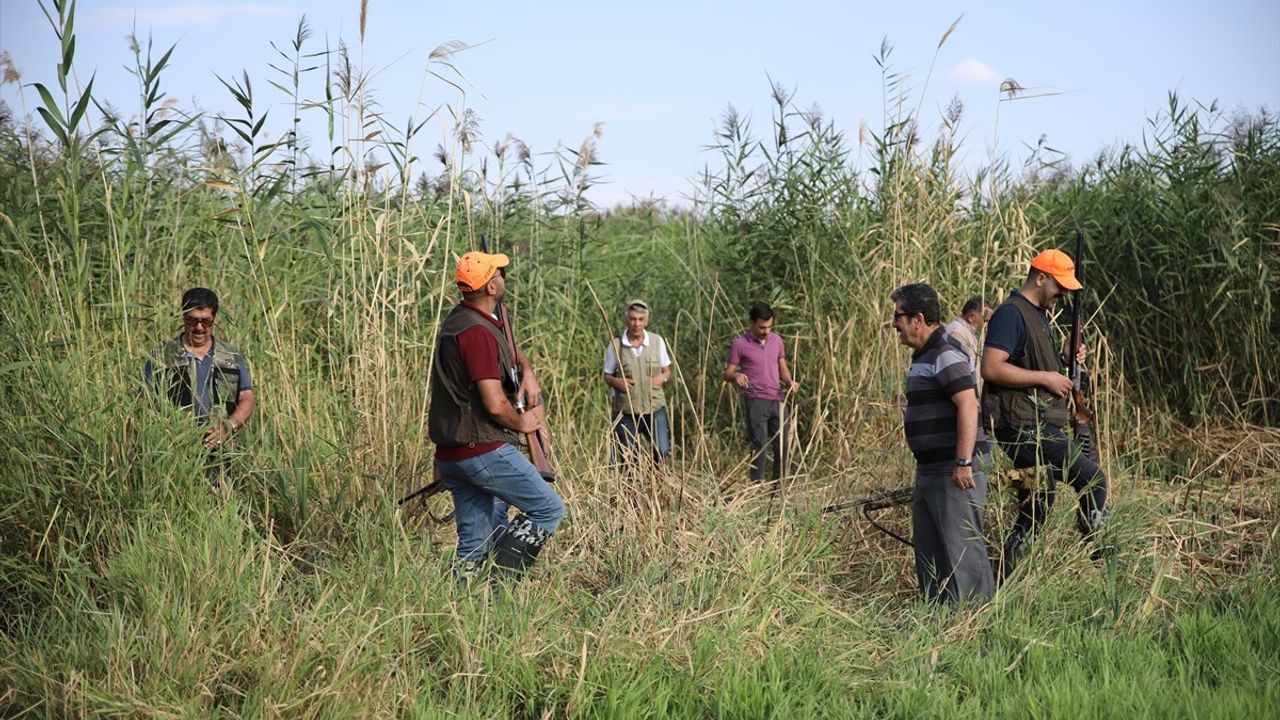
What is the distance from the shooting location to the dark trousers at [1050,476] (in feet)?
18.2

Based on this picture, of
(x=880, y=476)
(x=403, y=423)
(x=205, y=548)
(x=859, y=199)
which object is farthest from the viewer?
(x=859, y=199)

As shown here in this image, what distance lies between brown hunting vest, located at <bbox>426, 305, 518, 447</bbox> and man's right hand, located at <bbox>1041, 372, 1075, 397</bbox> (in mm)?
2535

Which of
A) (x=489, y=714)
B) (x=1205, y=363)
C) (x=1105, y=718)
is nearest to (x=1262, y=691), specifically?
(x=1105, y=718)

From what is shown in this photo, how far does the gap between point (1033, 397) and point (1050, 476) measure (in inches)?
18.3

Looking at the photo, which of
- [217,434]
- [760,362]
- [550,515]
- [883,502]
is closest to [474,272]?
[550,515]

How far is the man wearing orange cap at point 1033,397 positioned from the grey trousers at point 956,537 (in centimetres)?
42

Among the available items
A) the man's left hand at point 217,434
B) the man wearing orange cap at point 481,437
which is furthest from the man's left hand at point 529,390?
the man's left hand at point 217,434

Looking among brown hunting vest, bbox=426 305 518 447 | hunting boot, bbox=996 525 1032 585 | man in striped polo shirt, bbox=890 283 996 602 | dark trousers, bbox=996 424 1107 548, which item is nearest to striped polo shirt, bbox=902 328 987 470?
man in striped polo shirt, bbox=890 283 996 602

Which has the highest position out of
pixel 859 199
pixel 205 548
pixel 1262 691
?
pixel 859 199

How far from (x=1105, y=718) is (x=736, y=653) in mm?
1250

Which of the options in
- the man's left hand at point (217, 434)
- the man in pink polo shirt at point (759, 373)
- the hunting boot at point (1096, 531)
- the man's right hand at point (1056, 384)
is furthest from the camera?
the man in pink polo shirt at point (759, 373)

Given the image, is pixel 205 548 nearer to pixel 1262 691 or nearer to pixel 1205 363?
pixel 1262 691

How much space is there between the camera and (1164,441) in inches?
341

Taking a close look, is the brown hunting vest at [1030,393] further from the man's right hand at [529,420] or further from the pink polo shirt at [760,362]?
the pink polo shirt at [760,362]
